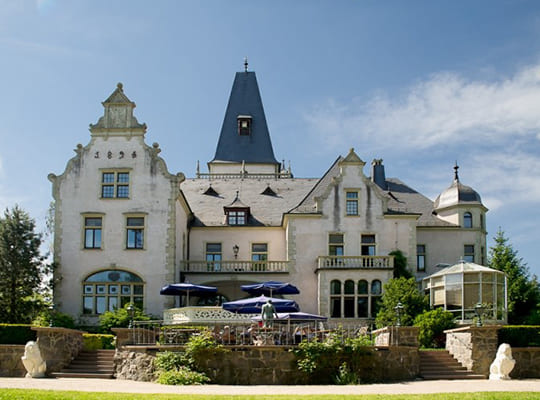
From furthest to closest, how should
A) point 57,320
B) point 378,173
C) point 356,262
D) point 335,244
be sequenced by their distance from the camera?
1. point 378,173
2. point 335,244
3. point 356,262
4. point 57,320

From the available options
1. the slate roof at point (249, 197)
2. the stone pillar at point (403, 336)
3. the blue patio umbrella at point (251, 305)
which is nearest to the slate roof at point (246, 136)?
the slate roof at point (249, 197)

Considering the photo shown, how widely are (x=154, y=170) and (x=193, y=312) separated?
35.7ft

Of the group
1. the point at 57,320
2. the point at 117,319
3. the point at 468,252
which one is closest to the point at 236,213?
the point at 117,319

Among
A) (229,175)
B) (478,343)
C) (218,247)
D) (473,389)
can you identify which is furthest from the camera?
(229,175)

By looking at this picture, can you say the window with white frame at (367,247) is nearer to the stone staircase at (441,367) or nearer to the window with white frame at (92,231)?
the stone staircase at (441,367)

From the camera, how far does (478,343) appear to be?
27.0 meters

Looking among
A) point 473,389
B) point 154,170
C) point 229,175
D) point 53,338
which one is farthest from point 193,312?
point 229,175

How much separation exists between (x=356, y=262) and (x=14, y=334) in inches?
768

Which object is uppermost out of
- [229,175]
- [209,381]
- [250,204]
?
[229,175]

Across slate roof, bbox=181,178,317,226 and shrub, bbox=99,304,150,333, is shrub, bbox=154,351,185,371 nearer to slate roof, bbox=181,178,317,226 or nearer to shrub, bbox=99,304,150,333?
shrub, bbox=99,304,150,333

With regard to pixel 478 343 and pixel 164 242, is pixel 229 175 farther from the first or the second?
pixel 478 343

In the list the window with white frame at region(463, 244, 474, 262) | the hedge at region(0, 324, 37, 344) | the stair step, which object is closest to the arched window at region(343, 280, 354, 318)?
the window with white frame at region(463, 244, 474, 262)

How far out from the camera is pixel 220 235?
4447cm

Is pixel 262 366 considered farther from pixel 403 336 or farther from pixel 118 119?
pixel 118 119
